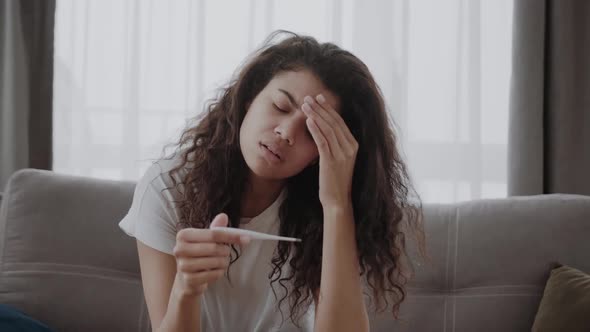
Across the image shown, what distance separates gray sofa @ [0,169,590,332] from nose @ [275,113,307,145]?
745 mm

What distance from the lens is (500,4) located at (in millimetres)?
2531

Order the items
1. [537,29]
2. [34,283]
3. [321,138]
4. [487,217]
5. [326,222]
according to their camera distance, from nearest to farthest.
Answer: [321,138], [326,222], [34,283], [487,217], [537,29]

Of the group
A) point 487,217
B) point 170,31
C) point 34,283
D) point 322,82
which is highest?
point 170,31

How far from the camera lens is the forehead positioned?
1350mm

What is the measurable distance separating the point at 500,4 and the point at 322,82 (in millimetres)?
1468

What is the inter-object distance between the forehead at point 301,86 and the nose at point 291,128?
0.12 feet

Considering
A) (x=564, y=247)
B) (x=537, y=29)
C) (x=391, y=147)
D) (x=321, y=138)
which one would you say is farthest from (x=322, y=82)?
(x=537, y=29)

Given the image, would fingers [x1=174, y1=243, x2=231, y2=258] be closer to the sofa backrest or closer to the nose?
the nose

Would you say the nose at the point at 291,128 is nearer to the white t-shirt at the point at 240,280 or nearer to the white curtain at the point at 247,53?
the white t-shirt at the point at 240,280

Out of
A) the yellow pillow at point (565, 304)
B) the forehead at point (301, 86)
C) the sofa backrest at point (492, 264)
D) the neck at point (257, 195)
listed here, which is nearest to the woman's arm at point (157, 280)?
the neck at point (257, 195)

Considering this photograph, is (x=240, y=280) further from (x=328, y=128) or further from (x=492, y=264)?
(x=492, y=264)

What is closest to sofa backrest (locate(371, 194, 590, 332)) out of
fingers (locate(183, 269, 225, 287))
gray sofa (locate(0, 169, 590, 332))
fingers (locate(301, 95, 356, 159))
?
gray sofa (locate(0, 169, 590, 332))

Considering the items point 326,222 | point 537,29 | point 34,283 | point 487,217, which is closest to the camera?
point 326,222

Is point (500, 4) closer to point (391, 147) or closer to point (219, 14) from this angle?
point (219, 14)
